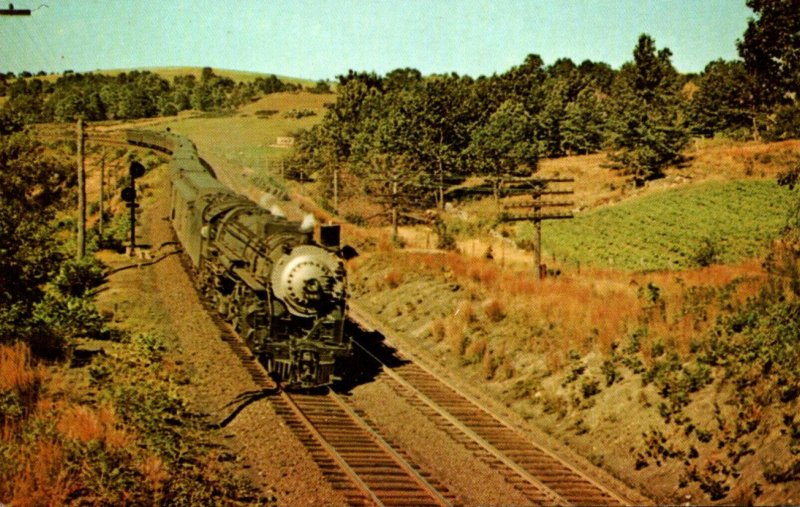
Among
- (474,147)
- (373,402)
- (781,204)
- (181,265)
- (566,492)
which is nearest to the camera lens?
(566,492)

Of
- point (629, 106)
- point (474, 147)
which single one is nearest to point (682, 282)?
point (474, 147)

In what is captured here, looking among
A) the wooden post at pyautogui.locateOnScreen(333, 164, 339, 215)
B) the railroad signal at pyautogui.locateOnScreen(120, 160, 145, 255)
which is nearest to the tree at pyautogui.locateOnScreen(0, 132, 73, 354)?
the railroad signal at pyautogui.locateOnScreen(120, 160, 145, 255)

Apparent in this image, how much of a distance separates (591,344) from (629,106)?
6095 centimetres

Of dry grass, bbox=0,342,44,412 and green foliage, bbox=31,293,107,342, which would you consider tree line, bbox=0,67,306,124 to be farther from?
dry grass, bbox=0,342,44,412

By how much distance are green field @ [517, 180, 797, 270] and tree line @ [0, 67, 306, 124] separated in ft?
274

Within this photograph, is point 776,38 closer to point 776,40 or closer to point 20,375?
point 776,40

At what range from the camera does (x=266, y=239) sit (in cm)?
1912

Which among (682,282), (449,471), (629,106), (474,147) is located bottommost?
(449,471)

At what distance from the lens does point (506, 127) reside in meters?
74.2

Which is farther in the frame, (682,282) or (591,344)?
(682,282)

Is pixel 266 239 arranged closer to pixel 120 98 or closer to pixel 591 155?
pixel 591 155

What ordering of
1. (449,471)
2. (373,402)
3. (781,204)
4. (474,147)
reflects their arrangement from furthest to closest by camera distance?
(474,147), (781,204), (373,402), (449,471)

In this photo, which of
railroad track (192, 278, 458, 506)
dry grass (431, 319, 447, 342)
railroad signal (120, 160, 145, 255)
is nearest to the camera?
railroad track (192, 278, 458, 506)

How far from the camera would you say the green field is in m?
39.8
